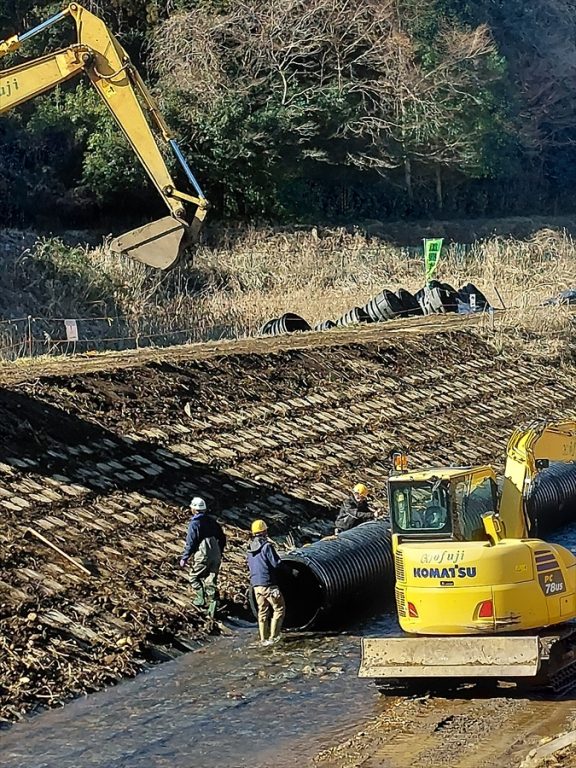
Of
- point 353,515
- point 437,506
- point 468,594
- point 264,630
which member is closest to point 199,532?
point 264,630

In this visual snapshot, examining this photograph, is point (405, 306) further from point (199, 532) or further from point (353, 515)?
point (199, 532)

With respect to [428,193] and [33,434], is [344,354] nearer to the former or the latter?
[33,434]

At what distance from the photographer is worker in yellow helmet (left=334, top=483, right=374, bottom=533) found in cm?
1780

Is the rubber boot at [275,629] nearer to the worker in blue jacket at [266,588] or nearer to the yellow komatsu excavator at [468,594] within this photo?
the worker in blue jacket at [266,588]

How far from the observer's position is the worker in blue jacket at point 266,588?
14.9 metres

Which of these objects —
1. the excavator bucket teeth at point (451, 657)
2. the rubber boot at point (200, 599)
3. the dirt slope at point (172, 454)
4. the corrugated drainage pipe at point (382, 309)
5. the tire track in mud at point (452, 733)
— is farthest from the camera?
the corrugated drainage pipe at point (382, 309)

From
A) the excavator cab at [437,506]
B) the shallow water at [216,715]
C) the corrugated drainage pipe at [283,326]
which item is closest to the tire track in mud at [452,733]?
the shallow water at [216,715]

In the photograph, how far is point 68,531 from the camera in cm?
1642

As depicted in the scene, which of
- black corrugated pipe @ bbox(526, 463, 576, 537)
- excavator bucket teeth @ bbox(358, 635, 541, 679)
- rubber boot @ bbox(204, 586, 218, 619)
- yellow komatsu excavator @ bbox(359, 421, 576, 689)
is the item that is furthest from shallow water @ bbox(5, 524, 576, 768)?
black corrugated pipe @ bbox(526, 463, 576, 537)

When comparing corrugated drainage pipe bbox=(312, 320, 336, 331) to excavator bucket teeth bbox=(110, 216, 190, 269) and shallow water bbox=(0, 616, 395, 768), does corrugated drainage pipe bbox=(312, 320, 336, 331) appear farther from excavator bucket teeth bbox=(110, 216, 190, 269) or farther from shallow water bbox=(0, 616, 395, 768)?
shallow water bbox=(0, 616, 395, 768)

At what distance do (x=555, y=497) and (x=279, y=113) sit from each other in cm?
2487

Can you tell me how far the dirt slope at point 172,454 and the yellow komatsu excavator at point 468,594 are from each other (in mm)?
3140

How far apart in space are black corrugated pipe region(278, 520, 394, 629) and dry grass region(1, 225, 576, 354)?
16.6 metres

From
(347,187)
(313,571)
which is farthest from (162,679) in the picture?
(347,187)
